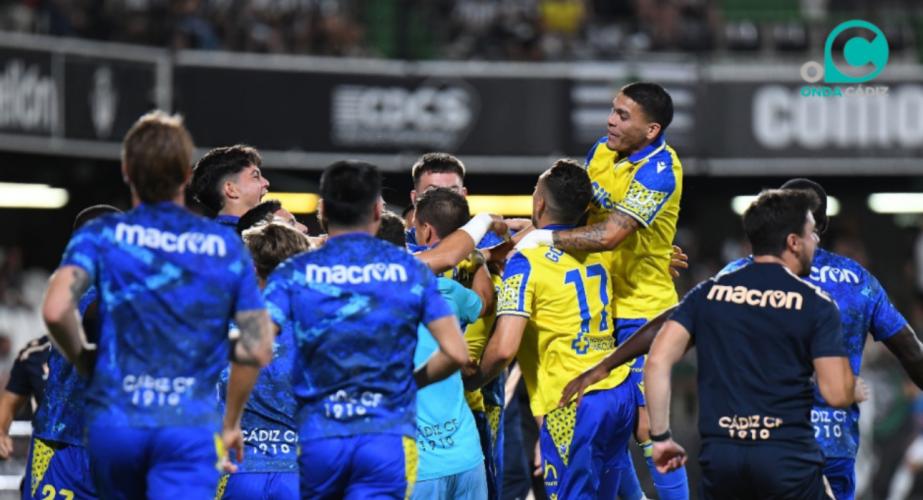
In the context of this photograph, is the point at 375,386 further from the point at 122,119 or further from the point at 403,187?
the point at 403,187

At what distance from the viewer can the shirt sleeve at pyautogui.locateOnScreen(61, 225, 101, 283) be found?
579cm

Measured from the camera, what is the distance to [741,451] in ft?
21.5

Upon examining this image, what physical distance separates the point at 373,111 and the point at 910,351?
513 inches

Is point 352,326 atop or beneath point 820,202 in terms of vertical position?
beneath

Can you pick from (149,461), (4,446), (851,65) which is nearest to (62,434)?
(4,446)

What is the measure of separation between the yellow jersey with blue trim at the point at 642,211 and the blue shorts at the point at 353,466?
295 centimetres

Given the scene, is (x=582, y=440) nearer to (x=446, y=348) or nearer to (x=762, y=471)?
(x=762, y=471)

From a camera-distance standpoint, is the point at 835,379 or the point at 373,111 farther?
the point at 373,111

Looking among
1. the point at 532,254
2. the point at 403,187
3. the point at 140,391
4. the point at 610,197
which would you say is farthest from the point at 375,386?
the point at 403,187

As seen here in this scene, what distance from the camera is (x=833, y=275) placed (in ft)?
27.0

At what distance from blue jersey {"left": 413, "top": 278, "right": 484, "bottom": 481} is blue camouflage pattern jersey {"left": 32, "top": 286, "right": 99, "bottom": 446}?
1.69m

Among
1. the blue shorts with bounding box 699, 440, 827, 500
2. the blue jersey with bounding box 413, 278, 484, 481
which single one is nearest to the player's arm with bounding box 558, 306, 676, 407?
the blue shorts with bounding box 699, 440, 827, 500

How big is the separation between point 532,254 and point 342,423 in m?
2.48

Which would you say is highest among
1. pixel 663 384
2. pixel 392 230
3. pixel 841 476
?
pixel 392 230
